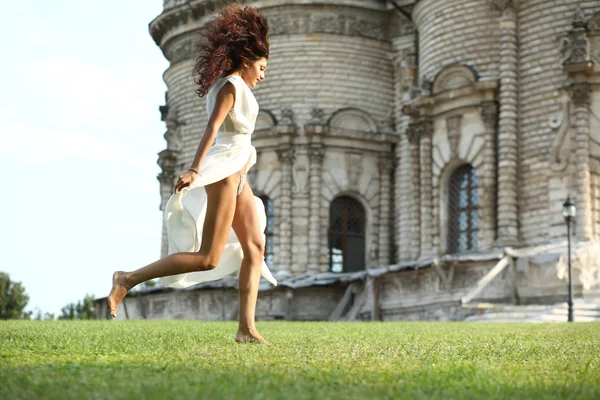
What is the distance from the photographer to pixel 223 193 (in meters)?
7.14

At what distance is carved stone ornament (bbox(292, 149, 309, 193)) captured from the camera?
37844 millimetres

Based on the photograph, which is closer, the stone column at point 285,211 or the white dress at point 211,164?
the white dress at point 211,164

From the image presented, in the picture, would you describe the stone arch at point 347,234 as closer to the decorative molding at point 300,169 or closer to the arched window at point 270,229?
the decorative molding at point 300,169

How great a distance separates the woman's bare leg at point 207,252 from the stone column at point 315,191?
30.2 meters

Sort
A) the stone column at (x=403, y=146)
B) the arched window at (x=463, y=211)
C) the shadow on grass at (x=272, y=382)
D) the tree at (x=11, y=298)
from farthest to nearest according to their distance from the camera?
the tree at (x=11, y=298) → the stone column at (x=403, y=146) → the arched window at (x=463, y=211) → the shadow on grass at (x=272, y=382)

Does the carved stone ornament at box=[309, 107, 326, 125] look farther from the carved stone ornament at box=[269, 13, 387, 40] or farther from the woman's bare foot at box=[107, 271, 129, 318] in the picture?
the woman's bare foot at box=[107, 271, 129, 318]

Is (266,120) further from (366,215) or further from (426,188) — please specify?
(426,188)

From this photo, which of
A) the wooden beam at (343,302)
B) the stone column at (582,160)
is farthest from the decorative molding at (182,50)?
the stone column at (582,160)

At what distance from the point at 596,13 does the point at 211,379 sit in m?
27.4

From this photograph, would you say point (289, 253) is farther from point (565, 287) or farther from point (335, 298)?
point (565, 287)

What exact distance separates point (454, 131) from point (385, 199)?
593 centimetres

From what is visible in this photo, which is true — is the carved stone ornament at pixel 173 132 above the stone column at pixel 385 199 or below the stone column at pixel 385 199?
above

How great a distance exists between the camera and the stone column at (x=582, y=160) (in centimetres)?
2895

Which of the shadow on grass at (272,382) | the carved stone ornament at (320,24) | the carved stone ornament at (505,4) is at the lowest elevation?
the shadow on grass at (272,382)
